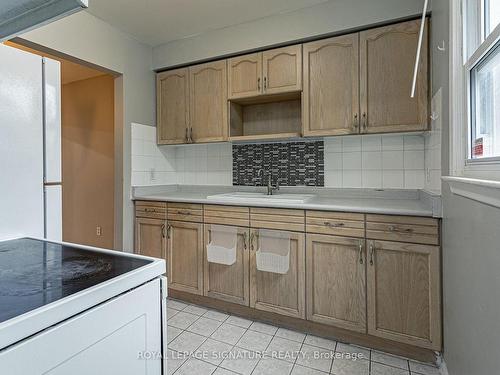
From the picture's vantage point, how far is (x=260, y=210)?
2213 mm

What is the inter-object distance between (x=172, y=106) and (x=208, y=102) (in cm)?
44

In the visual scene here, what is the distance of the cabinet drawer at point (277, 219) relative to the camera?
2070 mm

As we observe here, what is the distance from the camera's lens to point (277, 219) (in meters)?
2.15

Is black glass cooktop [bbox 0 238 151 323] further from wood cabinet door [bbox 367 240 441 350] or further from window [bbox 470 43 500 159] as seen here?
wood cabinet door [bbox 367 240 441 350]

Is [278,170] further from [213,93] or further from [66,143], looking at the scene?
[66,143]

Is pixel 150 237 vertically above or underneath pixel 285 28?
underneath

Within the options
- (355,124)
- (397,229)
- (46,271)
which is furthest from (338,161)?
(46,271)

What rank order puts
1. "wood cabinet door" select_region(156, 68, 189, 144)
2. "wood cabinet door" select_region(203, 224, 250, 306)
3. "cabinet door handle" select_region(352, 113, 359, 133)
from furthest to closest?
"wood cabinet door" select_region(156, 68, 189, 144), "wood cabinet door" select_region(203, 224, 250, 306), "cabinet door handle" select_region(352, 113, 359, 133)

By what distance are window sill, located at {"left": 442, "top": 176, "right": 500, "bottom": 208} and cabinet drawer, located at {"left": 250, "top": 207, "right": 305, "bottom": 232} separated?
993 mm

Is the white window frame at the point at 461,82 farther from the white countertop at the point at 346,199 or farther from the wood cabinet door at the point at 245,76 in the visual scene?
the wood cabinet door at the point at 245,76

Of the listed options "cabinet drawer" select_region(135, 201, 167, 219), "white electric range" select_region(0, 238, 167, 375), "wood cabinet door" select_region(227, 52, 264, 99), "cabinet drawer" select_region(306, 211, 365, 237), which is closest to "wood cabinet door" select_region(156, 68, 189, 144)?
"wood cabinet door" select_region(227, 52, 264, 99)

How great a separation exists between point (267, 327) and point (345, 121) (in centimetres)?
165

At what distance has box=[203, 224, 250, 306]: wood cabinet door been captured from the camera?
7.47ft

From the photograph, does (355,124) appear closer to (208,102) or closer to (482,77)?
(482,77)
